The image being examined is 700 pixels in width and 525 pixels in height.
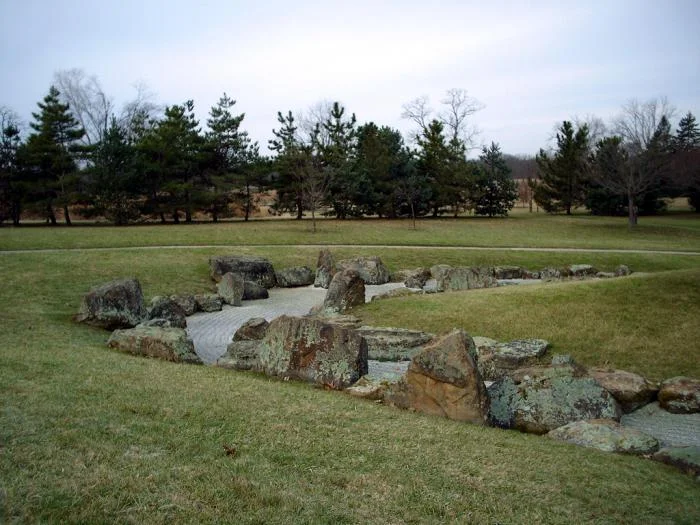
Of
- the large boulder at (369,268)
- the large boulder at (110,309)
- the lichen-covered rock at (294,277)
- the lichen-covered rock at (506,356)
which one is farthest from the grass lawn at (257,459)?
the large boulder at (369,268)

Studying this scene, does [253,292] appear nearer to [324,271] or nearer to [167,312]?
[324,271]

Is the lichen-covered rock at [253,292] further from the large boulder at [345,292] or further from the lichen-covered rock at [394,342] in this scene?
the lichen-covered rock at [394,342]

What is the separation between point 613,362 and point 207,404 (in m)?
9.61

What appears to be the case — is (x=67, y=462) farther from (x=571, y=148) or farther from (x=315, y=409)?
(x=571, y=148)

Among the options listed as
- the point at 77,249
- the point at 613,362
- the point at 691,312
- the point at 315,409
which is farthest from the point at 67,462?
the point at 77,249

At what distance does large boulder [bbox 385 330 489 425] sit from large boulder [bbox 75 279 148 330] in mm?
10040

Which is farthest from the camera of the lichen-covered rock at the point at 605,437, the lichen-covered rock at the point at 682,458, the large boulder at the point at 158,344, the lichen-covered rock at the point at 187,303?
the lichen-covered rock at the point at 187,303

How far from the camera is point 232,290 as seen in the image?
22.1 meters

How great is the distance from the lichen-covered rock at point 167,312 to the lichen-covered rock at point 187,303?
193cm

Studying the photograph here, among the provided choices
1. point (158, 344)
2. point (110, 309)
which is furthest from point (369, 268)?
point (158, 344)

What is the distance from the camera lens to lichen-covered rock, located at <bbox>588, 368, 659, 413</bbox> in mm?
10352

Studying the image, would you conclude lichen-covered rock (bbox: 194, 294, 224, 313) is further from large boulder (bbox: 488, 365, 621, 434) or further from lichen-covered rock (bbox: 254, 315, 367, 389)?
large boulder (bbox: 488, 365, 621, 434)

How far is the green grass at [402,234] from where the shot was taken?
111ft

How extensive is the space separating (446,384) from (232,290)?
48.6 ft
